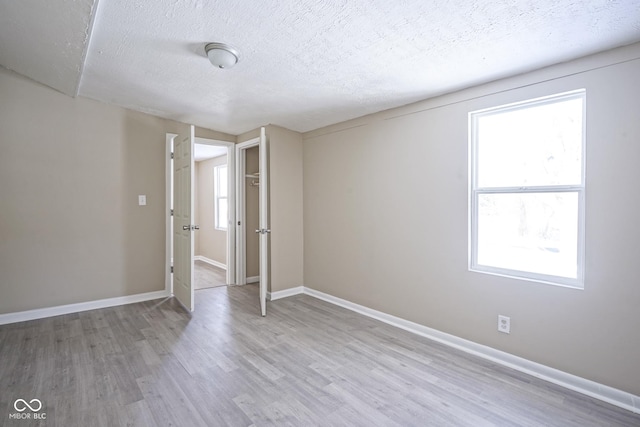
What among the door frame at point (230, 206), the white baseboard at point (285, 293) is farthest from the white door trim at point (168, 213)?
the white baseboard at point (285, 293)

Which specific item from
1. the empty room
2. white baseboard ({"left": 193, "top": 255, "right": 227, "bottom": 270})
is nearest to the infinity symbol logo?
the empty room

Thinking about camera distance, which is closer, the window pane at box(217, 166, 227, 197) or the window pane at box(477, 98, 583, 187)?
the window pane at box(477, 98, 583, 187)

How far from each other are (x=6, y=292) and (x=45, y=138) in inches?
63.9

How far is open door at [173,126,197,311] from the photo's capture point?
3486mm

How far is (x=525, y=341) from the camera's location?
2.32 meters

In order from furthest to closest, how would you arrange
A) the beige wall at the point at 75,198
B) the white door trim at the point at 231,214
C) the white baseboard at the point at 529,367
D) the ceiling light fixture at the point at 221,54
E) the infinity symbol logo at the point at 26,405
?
the white door trim at the point at 231,214 < the beige wall at the point at 75,198 < the ceiling light fixture at the point at 221,54 < the white baseboard at the point at 529,367 < the infinity symbol logo at the point at 26,405

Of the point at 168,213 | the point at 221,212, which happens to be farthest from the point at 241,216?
the point at 221,212

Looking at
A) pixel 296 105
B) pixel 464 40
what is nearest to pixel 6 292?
pixel 296 105

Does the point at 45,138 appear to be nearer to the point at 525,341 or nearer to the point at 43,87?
the point at 43,87

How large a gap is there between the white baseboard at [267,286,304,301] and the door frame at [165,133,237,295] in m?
0.99

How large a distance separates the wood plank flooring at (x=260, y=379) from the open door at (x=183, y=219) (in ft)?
1.83

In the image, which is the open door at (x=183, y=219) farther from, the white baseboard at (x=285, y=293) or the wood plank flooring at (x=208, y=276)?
the white baseboard at (x=285, y=293)

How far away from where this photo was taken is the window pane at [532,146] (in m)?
2.20

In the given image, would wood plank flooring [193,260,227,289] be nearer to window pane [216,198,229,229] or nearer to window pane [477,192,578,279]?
window pane [216,198,229,229]
